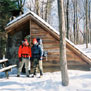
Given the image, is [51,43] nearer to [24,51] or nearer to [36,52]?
[36,52]

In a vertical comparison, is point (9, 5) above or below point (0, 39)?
above

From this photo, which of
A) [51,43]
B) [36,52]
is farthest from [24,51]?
[51,43]

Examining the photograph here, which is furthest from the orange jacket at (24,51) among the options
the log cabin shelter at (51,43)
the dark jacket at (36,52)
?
the log cabin shelter at (51,43)

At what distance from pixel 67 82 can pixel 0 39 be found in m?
12.5

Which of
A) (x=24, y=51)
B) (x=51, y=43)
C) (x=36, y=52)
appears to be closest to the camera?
(x=36, y=52)

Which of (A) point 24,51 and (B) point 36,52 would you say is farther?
(A) point 24,51

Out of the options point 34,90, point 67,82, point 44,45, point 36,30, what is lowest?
point 34,90

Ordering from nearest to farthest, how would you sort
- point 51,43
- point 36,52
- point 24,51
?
1. point 36,52
2. point 24,51
3. point 51,43

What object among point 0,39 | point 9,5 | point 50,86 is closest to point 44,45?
point 50,86

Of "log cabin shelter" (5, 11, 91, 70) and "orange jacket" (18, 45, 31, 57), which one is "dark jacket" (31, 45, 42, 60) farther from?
"log cabin shelter" (5, 11, 91, 70)

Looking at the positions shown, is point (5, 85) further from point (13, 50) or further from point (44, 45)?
point (13, 50)

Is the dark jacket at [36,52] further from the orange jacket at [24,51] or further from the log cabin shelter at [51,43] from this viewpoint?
the log cabin shelter at [51,43]

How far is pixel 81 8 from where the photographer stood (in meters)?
34.6

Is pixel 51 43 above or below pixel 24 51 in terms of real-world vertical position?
above
